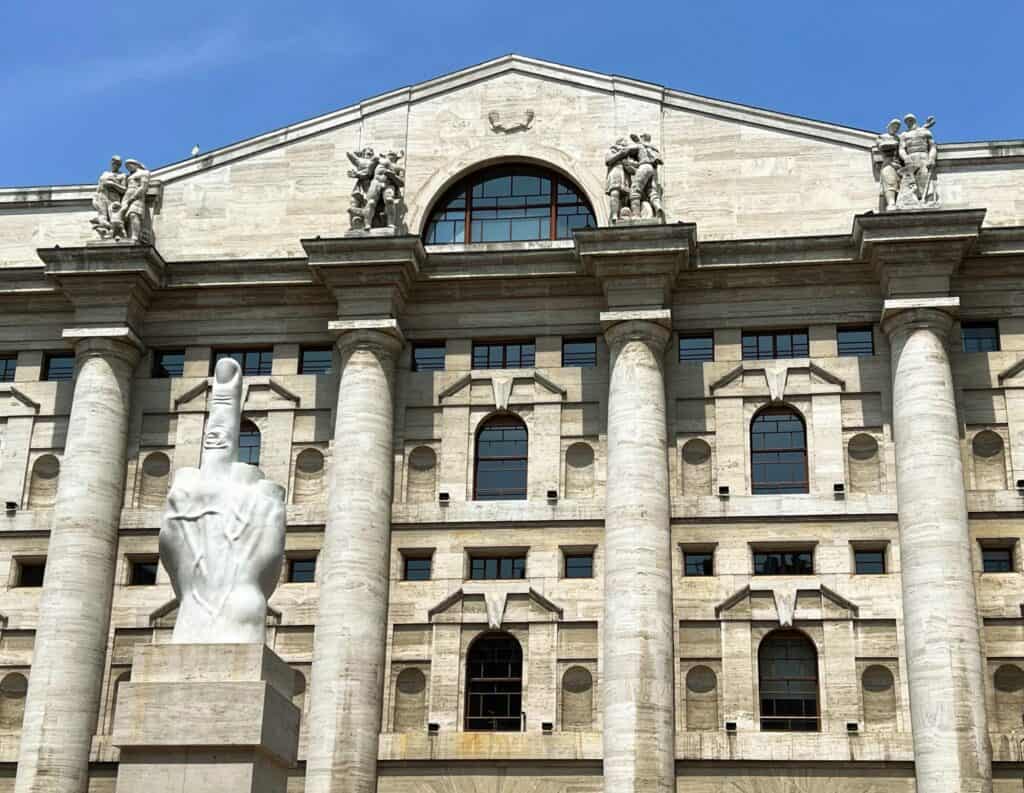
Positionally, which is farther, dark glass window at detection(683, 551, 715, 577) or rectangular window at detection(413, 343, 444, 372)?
rectangular window at detection(413, 343, 444, 372)

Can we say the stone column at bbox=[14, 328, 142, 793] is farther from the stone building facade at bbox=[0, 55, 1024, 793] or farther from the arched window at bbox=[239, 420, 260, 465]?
the arched window at bbox=[239, 420, 260, 465]

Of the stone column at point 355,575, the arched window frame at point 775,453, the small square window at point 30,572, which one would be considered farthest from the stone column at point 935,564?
the small square window at point 30,572

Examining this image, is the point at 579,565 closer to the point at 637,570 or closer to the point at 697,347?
the point at 637,570

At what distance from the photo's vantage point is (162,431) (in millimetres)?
41375

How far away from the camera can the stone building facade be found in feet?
119

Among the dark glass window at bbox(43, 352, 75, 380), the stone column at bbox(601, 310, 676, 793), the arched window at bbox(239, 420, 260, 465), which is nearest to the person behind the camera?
the stone column at bbox(601, 310, 676, 793)

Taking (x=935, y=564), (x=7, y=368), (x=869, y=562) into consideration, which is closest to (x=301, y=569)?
(x=7, y=368)

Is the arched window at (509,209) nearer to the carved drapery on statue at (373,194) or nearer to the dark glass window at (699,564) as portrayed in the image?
the carved drapery on statue at (373,194)

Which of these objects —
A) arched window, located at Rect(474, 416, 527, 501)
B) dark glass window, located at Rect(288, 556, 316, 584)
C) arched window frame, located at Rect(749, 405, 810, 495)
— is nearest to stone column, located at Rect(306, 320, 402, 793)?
dark glass window, located at Rect(288, 556, 316, 584)

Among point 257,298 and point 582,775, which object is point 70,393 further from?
A: point 582,775

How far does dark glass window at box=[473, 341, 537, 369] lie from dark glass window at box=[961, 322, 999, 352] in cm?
1114

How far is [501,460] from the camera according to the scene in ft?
131

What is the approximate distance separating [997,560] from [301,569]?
56.8ft

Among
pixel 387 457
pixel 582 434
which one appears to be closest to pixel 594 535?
pixel 582 434
